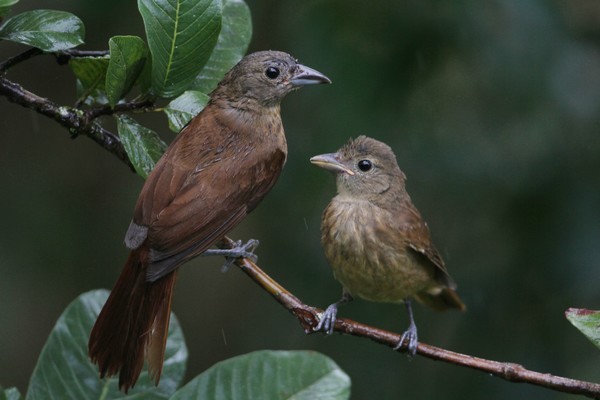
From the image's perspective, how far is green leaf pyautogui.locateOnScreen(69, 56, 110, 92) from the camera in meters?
2.76

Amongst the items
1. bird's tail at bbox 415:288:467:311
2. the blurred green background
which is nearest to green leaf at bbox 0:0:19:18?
the blurred green background

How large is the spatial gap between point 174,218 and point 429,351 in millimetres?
860

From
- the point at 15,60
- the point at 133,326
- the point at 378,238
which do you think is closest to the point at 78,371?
the point at 133,326

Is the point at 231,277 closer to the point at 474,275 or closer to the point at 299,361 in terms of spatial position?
the point at 474,275

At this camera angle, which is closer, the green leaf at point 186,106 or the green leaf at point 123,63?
the green leaf at point 123,63

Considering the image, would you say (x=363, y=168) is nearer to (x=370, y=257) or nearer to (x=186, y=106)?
(x=370, y=257)

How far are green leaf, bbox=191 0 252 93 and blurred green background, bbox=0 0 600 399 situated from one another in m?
1.39

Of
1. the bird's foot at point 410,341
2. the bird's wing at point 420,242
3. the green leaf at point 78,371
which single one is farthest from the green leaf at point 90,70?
the bird's wing at point 420,242

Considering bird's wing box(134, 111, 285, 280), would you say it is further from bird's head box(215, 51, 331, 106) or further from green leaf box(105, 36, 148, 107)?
bird's head box(215, 51, 331, 106)

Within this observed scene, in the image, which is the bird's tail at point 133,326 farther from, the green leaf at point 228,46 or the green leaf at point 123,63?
the green leaf at point 228,46

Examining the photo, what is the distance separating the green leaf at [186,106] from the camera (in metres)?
2.90

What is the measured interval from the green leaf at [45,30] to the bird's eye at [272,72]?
96 cm

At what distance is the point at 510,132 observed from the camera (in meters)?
4.79

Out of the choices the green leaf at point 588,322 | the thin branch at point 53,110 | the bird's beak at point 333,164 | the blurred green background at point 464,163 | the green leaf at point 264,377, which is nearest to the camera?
the green leaf at point 264,377
